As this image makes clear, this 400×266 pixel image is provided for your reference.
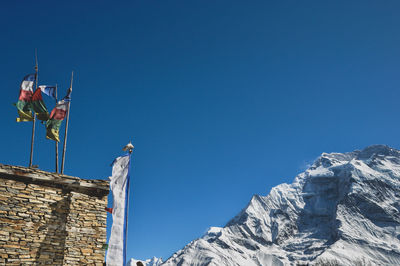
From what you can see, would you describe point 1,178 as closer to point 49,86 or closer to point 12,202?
point 12,202

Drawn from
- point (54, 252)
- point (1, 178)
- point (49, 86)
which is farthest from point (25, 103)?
point (54, 252)

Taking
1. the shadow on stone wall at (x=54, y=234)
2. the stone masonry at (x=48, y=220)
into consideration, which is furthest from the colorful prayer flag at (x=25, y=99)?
the shadow on stone wall at (x=54, y=234)

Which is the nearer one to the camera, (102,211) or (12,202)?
(12,202)

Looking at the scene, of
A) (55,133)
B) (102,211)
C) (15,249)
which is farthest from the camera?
(55,133)

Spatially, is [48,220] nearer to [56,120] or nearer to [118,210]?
[118,210]

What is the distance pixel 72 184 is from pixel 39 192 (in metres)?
1.46

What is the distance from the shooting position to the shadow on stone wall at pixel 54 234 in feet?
53.3

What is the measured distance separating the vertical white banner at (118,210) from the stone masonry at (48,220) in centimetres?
71

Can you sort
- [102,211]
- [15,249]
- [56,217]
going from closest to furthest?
[15,249], [56,217], [102,211]

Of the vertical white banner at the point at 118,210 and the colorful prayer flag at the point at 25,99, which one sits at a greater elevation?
the colorful prayer flag at the point at 25,99

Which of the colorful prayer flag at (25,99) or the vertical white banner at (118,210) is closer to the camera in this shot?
the vertical white banner at (118,210)

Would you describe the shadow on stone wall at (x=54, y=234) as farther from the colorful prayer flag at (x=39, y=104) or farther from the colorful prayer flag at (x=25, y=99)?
the colorful prayer flag at (x=25, y=99)

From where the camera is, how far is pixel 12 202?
16328 millimetres

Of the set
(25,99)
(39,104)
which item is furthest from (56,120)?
(25,99)
